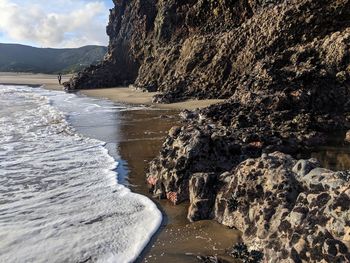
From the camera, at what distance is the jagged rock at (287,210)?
4.59m

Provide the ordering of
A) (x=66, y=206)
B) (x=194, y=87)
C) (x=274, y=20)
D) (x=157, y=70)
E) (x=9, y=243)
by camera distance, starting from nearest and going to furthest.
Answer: (x=9, y=243) < (x=66, y=206) < (x=274, y=20) < (x=194, y=87) < (x=157, y=70)

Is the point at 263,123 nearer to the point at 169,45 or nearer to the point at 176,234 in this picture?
the point at 176,234

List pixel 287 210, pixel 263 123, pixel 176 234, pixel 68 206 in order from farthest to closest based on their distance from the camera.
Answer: pixel 263 123
pixel 68 206
pixel 176 234
pixel 287 210

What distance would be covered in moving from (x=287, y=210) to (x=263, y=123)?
7868 mm

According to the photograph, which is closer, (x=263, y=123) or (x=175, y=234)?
(x=175, y=234)

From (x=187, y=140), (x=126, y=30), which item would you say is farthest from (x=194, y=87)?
(x=126, y=30)

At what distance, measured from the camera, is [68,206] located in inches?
317

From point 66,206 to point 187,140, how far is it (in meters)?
2.76

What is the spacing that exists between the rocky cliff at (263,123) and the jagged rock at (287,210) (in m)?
0.01

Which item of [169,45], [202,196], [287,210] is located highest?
[169,45]

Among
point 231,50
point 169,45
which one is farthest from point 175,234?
point 169,45

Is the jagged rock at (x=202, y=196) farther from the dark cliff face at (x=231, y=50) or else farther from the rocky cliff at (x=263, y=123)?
the dark cliff face at (x=231, y=50)

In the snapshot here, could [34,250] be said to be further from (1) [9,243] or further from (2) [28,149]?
(2) [28,149]

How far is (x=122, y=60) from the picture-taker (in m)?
55.9
